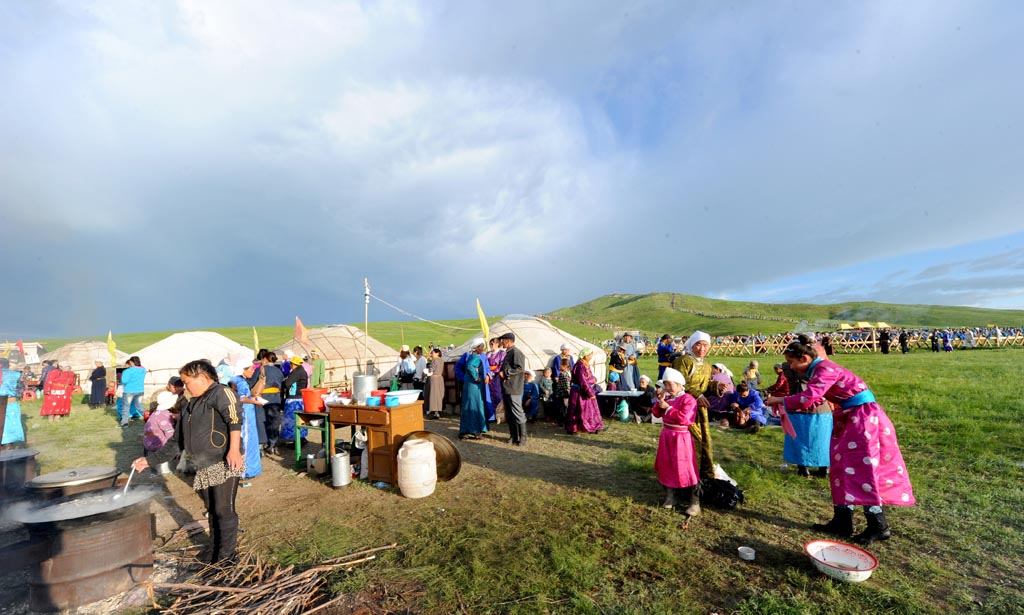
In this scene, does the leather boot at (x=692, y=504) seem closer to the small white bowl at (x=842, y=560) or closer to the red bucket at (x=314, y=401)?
the small white bowl at (x=842, y=560)

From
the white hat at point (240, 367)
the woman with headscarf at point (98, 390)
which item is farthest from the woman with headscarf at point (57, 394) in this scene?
the white hat at point (240, 367)

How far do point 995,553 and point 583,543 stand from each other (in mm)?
3474

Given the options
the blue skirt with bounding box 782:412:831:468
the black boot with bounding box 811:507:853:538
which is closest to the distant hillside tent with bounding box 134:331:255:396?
the blue skirt with bounding box 782:412:831:468

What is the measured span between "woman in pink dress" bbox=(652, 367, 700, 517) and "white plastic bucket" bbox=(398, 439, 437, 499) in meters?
2.83

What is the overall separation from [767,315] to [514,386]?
294 feet

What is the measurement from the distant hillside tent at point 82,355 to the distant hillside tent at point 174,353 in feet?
17.6

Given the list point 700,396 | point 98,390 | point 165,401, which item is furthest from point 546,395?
point 98,390

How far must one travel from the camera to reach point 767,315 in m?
84.2

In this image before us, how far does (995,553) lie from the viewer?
3852 mm

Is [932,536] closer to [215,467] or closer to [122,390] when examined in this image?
[215,467]

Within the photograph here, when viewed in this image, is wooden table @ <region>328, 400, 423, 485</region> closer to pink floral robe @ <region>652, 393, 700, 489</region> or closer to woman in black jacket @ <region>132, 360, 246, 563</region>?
woman in black jacket @ <region>132, 360, 246, 563</region>

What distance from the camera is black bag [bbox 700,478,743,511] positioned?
16.3ft

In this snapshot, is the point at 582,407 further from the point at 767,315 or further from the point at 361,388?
the point at 767,315

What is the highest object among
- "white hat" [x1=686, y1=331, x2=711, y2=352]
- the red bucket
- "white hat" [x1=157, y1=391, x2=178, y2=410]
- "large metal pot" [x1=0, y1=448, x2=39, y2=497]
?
"white hat" [x1=686, y1=331, x2=711, y2=352]
